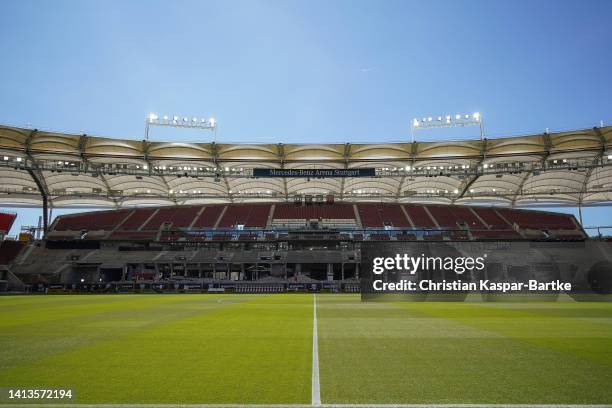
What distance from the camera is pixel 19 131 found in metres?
45.6

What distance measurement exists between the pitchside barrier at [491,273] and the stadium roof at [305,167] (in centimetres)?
1059

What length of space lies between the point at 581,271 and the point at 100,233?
69.6 meters

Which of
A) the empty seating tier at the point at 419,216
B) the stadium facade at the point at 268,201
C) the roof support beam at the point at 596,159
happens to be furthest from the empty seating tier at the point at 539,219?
the empty seating tier at the point at 419,216

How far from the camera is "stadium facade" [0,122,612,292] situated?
1951 inches

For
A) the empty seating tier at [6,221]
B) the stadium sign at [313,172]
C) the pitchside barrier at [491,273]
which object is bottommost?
the pitchside barrier at [491,273]

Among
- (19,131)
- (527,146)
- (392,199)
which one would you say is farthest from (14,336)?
(392,199)

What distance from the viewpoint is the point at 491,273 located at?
1539 inches

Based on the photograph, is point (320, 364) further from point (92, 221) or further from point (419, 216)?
point (92, 221)

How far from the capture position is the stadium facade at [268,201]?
4956cm

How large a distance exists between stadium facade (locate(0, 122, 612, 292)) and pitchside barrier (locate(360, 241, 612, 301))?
2.00m

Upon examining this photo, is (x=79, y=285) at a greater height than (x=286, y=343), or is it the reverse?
(x=286, y=343)

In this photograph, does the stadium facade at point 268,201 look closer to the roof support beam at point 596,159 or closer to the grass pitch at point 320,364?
the roof support beam at point 596,159

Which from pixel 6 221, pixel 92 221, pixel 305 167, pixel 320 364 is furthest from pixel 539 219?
pixel 6 221

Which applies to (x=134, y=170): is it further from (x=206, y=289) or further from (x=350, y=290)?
(x=350, y=290)
